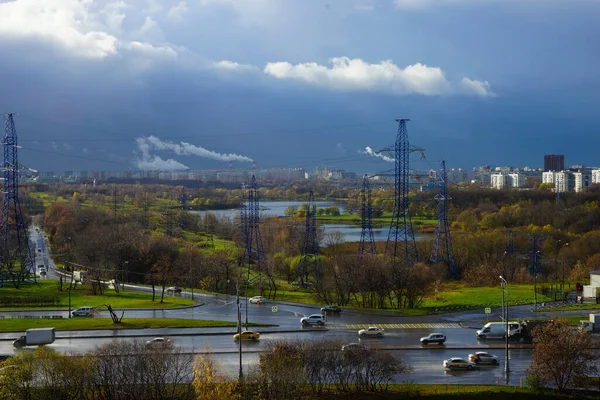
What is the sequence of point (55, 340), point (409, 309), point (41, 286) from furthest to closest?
point (41, 286)
point (409, 309)
point (55, 340)

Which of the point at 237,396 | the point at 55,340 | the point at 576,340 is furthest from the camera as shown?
the point at 55,340

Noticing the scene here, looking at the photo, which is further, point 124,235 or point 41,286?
point 124,235

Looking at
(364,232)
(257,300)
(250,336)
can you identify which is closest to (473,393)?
(250,336)

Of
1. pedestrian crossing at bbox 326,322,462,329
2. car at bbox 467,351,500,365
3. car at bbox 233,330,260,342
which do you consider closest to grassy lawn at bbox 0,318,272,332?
car at bbox 233,330,260,342

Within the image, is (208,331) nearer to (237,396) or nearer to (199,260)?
(237,396)

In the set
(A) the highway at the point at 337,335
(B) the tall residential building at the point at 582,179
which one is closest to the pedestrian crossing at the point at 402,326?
(A) the highway at the point at 337,335

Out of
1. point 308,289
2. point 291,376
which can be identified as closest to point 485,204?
point 308,289
